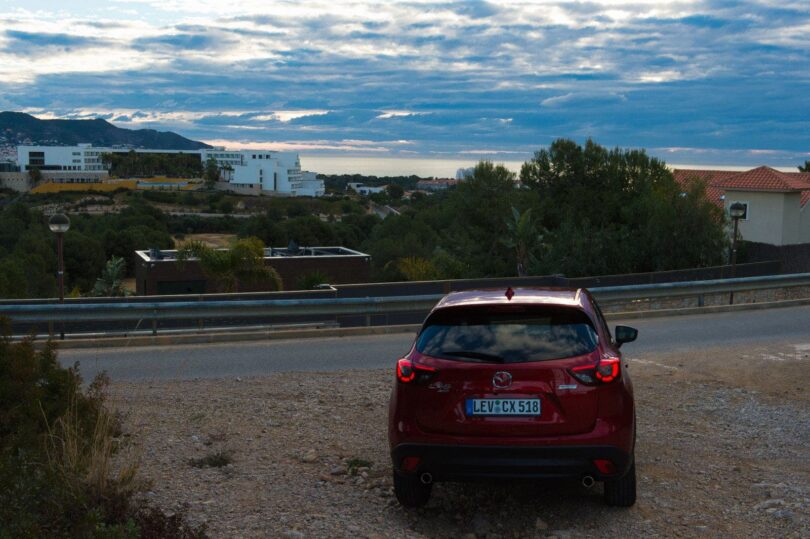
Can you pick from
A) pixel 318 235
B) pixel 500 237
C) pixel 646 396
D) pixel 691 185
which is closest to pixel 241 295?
pixel 646 396

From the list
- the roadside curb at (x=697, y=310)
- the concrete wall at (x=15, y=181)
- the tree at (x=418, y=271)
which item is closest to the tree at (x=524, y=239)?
the tree at (x=418, y=271)

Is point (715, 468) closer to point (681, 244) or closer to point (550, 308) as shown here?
point (550, 308)

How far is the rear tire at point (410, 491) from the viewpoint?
6.40m

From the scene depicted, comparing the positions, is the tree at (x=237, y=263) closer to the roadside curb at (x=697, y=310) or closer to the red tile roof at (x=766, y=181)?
the roadside curb at (x=697, y=310)

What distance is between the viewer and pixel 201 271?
157 feet

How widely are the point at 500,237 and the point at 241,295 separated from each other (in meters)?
47.5

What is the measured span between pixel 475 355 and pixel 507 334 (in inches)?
11.1

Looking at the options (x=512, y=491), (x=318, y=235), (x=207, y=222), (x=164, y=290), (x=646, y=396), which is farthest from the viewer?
(x=207, y=222)

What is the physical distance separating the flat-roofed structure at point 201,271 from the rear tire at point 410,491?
41083mm

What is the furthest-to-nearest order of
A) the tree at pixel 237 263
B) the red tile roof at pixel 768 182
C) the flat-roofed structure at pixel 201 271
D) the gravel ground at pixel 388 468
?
the red tile roof at pixel 768 182, the flat-roofed structure at pixel 201 271, the tree at pixel 237 263, the gravel ground at pixel 388 468

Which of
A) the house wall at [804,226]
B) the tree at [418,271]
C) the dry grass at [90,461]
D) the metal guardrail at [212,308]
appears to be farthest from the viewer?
the house wall at [804,226]

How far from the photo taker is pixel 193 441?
8.02 meters

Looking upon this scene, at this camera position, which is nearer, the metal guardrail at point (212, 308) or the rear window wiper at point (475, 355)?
the rear window wiper at point (475, 355)

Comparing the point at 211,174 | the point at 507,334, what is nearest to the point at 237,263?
the point at 507,334
